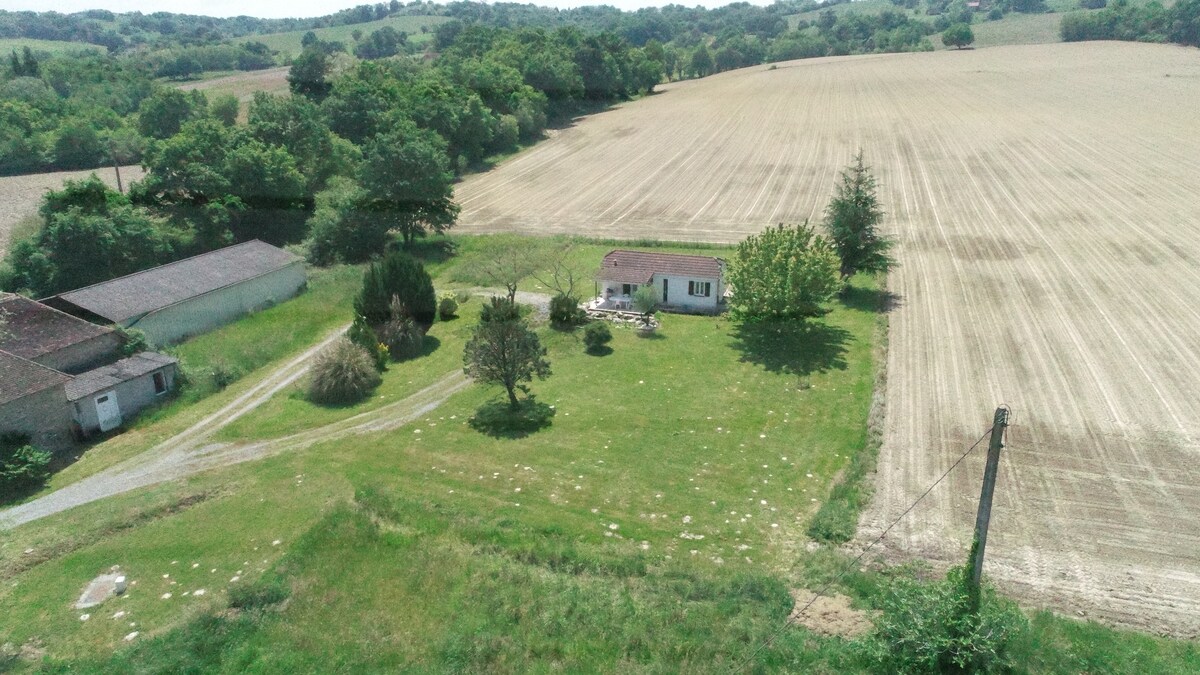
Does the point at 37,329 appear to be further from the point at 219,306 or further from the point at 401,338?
the point at 401,338

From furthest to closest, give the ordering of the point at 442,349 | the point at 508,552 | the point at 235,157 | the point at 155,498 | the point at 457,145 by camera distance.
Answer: the point at 457,145, the point at 235,157, the point at 442,349, the point at 155,498, the point at 508,552

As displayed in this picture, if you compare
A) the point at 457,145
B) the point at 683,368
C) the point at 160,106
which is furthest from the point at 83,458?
the point at 160,106

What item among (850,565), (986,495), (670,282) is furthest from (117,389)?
(986,495)

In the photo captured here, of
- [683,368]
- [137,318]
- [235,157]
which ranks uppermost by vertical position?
[235,157]

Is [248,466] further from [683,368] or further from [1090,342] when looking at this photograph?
[1090,342]

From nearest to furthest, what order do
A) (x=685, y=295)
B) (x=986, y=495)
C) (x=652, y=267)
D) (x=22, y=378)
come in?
(x=986, y=495)
(x=22, y=378)
(x=685, y=295)
(x=652, y=267)

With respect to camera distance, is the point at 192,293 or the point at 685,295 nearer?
the point at 192,293

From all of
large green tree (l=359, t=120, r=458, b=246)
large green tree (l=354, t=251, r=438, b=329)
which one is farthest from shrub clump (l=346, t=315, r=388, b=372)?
large green tree (l=359, t=120, r=458, b=246)
